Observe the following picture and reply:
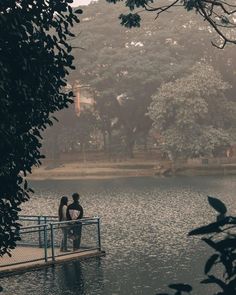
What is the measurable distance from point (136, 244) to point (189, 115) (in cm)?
4779

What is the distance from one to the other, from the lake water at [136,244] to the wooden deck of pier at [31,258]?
→ 0.36 m

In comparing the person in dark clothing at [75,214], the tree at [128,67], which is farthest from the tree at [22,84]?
the tree at [128,67]

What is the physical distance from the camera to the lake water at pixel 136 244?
16.7 metres

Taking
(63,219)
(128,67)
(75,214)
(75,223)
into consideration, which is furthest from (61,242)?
(128,67)

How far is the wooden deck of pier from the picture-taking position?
18.6m

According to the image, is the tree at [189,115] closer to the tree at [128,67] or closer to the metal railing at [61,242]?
the tree at [128,67]

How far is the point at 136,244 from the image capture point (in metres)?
24.2

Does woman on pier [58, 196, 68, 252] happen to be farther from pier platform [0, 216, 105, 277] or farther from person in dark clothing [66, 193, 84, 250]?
person in dark clothing [66, 193, 84, 250]

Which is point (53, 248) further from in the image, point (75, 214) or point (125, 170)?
point (125, 170)

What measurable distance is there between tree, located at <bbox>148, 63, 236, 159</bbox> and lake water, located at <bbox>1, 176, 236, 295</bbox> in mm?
17307

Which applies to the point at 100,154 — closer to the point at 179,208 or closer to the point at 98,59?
the point at 98,59

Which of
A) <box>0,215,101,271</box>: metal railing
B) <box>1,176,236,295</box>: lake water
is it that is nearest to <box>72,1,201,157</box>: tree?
<box>1,176,236,295</box>: lake water

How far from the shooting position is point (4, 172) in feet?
30.4

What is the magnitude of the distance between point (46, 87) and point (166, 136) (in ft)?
206
